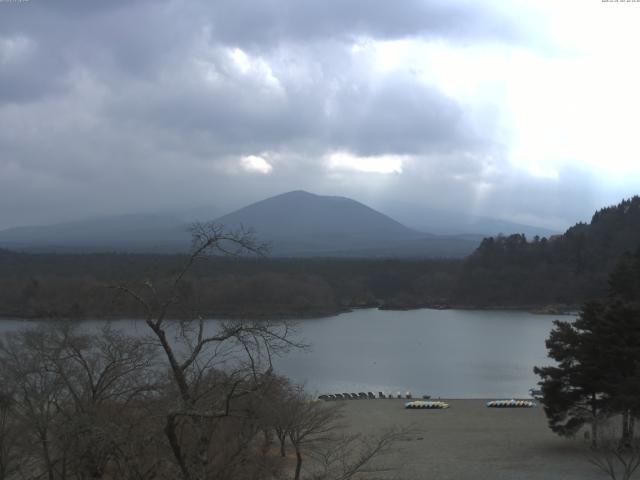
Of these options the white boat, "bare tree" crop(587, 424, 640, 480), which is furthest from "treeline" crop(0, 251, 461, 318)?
"bare tree" crop(587, 424, 640, 480)

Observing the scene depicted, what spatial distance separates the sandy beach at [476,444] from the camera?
964cm

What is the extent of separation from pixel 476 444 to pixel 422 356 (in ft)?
46.5

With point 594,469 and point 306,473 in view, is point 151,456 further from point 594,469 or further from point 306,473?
point 594,469

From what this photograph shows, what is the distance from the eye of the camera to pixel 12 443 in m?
6.57

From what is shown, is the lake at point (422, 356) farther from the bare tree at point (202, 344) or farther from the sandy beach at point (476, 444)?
the bare tree at point (202, 344)

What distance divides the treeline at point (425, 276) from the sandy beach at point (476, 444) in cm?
2269

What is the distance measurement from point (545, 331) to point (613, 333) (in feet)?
76.7

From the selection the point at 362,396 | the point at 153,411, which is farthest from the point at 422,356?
the point at 153,411

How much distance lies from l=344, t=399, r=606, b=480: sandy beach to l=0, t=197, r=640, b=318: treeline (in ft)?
74.5

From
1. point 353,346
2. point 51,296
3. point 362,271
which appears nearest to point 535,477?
point 353,346

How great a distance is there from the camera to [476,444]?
1188 centimetres

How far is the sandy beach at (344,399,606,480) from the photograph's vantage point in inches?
380

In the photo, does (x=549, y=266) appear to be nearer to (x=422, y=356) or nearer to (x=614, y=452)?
(x=422, y=356)

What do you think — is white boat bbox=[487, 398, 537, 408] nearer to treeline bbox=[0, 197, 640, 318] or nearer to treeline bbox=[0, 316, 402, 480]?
treeline bbox=[0, 316, 402, 480]
